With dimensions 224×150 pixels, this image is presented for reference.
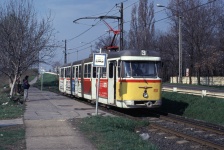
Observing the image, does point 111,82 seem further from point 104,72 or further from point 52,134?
point 52,134

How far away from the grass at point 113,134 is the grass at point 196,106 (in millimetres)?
5354

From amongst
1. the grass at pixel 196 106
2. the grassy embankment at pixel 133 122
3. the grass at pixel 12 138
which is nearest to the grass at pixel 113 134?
the grassy embankment at pixel 133 122

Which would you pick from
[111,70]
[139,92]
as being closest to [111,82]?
[111,70]

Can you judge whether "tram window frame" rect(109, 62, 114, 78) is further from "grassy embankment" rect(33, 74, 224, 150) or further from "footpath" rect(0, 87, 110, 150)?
"grassy embankment" rect(33, 74, 224, 150)

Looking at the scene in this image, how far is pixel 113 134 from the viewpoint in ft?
39.9

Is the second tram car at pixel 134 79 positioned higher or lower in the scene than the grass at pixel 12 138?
higher

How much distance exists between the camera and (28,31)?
2741cm

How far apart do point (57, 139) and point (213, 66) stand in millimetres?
43699

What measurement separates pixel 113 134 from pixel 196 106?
11.3 meters

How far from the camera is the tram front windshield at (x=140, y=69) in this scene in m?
18.7

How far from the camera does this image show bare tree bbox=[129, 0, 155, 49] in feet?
203

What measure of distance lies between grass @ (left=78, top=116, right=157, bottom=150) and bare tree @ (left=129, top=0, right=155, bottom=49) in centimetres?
4633

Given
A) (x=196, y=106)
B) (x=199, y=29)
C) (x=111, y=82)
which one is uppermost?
(x=199, y=29)

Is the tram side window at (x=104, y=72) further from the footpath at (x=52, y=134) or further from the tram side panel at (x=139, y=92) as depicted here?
Result: the footpath at (x=52, y=134)
